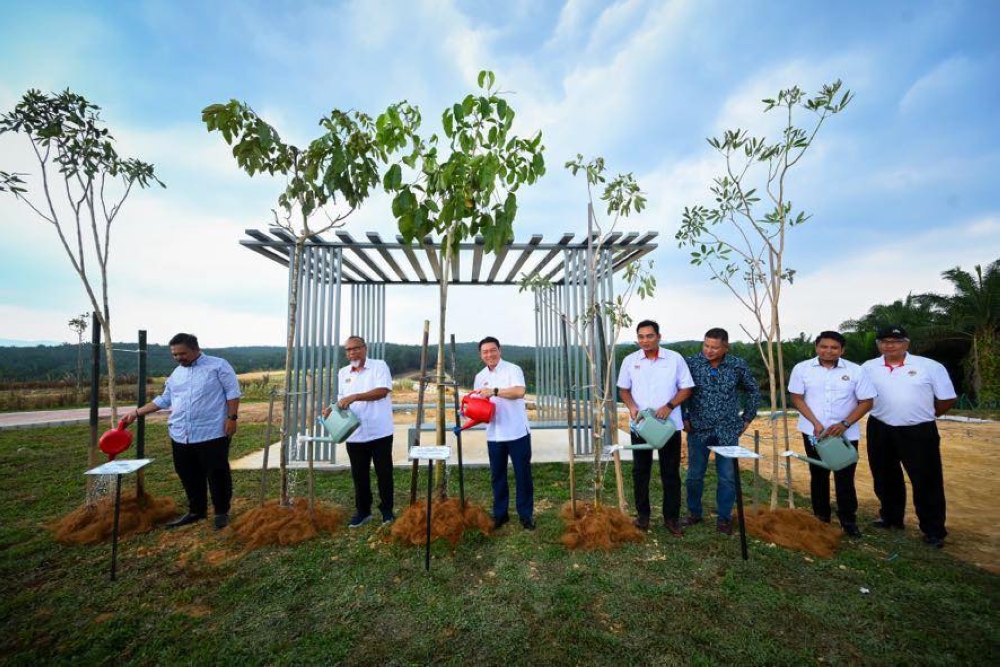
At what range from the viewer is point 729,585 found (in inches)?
108

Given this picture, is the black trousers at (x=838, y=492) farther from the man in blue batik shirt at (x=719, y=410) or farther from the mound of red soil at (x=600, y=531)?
the mound of red soil at (x=600, y=531)

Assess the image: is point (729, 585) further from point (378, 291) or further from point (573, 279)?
point (378, 291)

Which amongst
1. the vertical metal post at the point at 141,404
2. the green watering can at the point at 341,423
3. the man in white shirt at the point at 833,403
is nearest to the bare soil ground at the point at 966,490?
the man in white shirt at the point at 833,403

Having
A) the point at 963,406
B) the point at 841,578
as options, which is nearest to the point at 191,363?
the point at 841,578

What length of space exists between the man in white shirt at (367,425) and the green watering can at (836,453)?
10.2 feet

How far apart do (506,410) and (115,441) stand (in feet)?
9.67

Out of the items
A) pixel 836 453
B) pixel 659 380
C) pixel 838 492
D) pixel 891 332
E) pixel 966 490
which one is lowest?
pixel 966 490

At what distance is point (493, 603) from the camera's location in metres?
2.59

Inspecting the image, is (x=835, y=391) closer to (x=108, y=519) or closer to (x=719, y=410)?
(x=719, y=410)

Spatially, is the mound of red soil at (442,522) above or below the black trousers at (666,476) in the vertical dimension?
below

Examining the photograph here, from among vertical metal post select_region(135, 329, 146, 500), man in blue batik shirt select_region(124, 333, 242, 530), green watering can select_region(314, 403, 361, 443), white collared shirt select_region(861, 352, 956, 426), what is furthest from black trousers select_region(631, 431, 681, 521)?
vertical metal post select_region(135, 329, 146, 500)

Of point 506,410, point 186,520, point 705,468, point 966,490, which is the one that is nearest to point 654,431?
point 705,468

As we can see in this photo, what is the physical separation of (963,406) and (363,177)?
17.9 metres

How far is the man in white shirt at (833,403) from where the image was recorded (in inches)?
134
